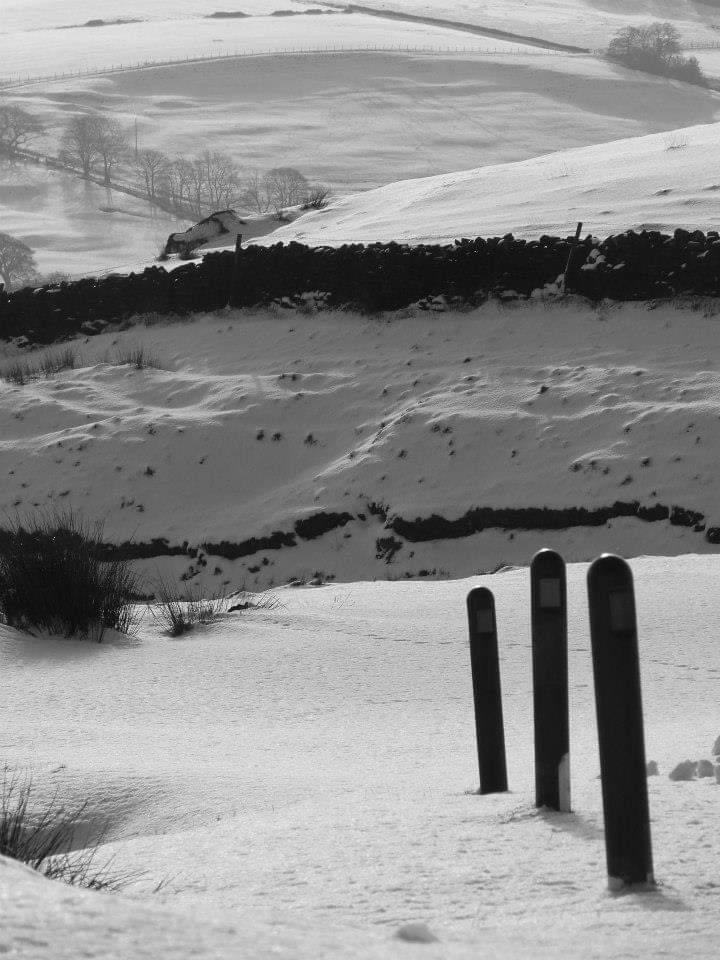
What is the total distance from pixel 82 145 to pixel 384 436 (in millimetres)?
57461

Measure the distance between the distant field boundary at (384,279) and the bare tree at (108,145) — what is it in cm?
4863

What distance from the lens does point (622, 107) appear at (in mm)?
71312

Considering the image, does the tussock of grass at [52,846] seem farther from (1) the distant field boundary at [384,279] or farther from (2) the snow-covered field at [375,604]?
(1) the distant field boundary at [384,279]

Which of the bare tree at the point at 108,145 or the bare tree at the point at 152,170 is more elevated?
the bare tree at the point at 108,145

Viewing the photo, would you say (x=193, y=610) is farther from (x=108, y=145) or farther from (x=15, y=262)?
(x=108, y=145)

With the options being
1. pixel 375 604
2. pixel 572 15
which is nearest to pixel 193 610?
pixel 375 604

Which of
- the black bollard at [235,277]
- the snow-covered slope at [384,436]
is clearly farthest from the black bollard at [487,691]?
the black bollard at [235,277]

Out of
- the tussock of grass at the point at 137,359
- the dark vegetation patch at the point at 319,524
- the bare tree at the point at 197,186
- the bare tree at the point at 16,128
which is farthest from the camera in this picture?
the bare tree at the point at 16,128

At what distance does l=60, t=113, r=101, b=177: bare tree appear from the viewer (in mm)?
64000

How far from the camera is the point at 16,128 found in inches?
2702

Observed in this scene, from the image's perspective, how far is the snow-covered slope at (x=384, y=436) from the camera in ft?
34.8

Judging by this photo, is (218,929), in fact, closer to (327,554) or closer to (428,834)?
(428,834)

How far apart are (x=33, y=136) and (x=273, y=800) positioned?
7326 centimetres

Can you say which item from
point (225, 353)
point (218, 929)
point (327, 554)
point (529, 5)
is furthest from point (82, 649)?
point (529, 5)
